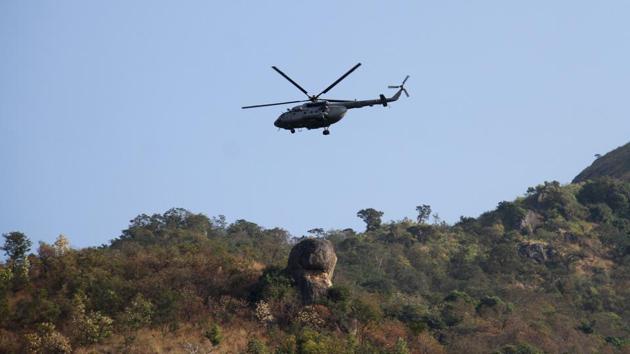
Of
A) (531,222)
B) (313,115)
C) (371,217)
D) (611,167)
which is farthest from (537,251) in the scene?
(313,115)

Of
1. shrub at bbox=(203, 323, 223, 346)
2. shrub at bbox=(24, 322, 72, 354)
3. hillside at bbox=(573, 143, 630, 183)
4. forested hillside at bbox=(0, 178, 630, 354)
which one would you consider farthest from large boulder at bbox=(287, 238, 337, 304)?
hillside at bbox=(573, 143, 630, 183)

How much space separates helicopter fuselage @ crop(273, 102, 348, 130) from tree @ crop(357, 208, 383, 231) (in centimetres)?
6977

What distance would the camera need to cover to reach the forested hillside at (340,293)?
4353 cm

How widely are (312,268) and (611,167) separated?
305 ft

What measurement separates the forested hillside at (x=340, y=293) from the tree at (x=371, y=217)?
8785mm

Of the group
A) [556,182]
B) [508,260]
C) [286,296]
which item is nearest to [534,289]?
[508,260]

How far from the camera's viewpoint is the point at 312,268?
162 ft

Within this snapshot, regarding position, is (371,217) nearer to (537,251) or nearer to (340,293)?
(537,251)

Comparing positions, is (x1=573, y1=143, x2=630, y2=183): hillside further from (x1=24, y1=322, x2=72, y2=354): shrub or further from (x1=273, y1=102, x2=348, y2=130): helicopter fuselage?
(x1=24, y1=322, x2=72, y2=354): shrub

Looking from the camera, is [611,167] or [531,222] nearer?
[531,222]

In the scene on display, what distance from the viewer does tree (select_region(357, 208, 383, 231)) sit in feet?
365

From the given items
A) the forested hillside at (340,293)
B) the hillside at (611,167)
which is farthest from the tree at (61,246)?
the hillside at (611,167)

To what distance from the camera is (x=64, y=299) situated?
45.1 m

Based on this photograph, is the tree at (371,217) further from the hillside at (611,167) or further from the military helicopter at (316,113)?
the military helicopter at (316,113)
